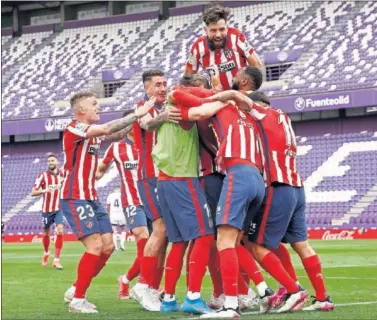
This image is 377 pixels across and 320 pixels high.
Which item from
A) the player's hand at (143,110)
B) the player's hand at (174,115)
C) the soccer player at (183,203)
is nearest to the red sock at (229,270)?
the soccer player at (183,203)

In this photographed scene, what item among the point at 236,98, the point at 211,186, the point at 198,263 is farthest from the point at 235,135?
the point at 198,263

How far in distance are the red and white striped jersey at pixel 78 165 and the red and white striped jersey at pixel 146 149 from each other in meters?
0.48

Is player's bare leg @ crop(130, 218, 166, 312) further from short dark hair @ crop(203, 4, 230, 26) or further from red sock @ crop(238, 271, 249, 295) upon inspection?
short dark hair @ crop(203, 4, 230, 26)

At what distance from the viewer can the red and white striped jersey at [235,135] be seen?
7.88 m

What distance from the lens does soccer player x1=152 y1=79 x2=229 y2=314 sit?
7.98 meters

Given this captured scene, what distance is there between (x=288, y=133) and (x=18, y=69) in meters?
35.8

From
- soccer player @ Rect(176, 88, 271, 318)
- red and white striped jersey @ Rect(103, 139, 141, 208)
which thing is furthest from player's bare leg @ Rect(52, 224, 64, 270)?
soccer player @ Rect(176, 88, 271, 318)

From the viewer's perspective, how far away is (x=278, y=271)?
322 inches

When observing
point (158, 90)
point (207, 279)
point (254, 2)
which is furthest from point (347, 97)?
point (158, 90)

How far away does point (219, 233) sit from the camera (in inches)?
306

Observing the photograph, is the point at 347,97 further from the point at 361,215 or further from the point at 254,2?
the point at 254,2

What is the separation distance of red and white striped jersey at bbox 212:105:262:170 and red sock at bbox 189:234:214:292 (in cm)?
74

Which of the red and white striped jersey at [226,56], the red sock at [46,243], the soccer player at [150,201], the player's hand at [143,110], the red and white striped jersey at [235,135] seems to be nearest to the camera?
the red and white striped jersey at [235,135]

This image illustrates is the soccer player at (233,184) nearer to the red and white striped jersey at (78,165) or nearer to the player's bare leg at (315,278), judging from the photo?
the player's bare leg at (315,278)
